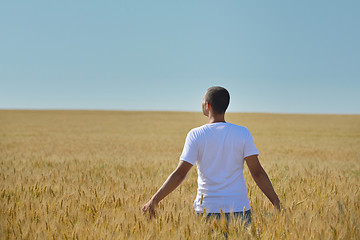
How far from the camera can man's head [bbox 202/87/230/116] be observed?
2496mm

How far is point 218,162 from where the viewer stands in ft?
8.62

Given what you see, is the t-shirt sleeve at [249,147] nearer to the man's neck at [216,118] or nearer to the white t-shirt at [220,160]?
the white t-shirt at [220,160]

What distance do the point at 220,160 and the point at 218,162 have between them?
0.07 feet

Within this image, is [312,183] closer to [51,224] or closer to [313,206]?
[313,206]

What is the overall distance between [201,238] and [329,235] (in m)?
0.89

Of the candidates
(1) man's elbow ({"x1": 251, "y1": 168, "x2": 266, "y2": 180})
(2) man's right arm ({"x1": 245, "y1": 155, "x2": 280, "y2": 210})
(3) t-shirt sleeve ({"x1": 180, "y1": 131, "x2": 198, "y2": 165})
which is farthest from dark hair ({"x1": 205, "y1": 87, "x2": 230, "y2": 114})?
(1) man's elbow ({"x1": 251, "y1": 168, "x2": 266, "y2": 180})

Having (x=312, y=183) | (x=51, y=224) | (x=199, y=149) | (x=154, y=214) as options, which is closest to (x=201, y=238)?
(x=154, y=214)

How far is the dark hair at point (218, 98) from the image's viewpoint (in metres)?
2.50

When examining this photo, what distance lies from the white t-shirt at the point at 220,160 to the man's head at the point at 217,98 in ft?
0.37

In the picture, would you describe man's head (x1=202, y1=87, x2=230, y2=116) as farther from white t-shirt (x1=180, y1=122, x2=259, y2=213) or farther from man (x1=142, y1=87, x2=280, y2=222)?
white t-shirt (x1=180, y1=122, x2=259, y2=213)

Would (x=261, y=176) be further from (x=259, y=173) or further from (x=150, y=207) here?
(x=150, y=207)

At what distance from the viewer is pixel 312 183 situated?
5.45m

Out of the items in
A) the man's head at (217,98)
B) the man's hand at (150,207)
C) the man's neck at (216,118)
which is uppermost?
the man's head at (217,98)

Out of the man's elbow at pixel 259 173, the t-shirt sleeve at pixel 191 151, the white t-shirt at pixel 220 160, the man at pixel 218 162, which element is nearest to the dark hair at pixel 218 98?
the man at pixel 218 162
